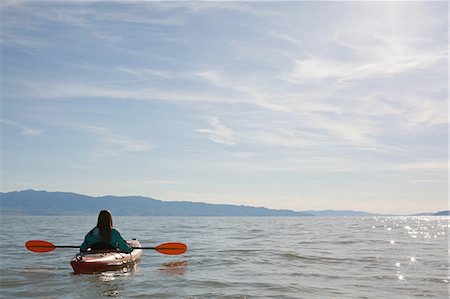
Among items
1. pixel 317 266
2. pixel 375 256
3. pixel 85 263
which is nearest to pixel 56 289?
pixel 85 263

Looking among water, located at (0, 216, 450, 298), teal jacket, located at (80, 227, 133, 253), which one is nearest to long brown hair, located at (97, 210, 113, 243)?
teal jacket, located at (80, 227, 133, 253)

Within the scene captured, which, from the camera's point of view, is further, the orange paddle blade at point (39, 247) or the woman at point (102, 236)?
the orange paddle blade at point (39, 247)

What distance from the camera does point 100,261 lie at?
13.9 meters

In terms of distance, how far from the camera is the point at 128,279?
1331cm

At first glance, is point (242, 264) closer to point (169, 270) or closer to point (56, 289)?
point (169, 270)

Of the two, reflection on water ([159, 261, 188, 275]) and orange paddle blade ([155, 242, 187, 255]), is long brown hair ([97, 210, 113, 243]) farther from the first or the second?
orange paddle blade ([155, 242, 187, 255])

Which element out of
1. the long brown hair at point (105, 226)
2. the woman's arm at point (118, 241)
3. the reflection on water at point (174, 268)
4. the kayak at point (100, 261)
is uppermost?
the long brown hair at point (105, 226)

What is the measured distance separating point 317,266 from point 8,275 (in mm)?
10502

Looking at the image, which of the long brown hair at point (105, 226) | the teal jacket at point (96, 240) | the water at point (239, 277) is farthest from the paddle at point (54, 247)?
the long brown hair at point (105, 226)

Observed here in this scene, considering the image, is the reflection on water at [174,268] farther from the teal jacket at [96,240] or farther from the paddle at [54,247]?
the teal jacket at [96,240]

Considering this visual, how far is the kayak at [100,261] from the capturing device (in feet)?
44.9

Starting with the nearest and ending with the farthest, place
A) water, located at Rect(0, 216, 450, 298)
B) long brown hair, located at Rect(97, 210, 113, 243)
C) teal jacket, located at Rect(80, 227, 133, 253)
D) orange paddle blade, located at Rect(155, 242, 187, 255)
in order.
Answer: water, located at Rect(0, 216, 450, 298) < long brown hair, located at Rect(97, 210, 113, 243) < teal jacket, located at Rect(80, 227, 133, 253) < orange paddle blade, located at Rect(155, 242, 187, 255)

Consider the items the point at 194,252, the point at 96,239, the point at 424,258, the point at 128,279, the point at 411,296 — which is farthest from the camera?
the point at 194,252

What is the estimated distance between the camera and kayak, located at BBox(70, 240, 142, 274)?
13.7 m
